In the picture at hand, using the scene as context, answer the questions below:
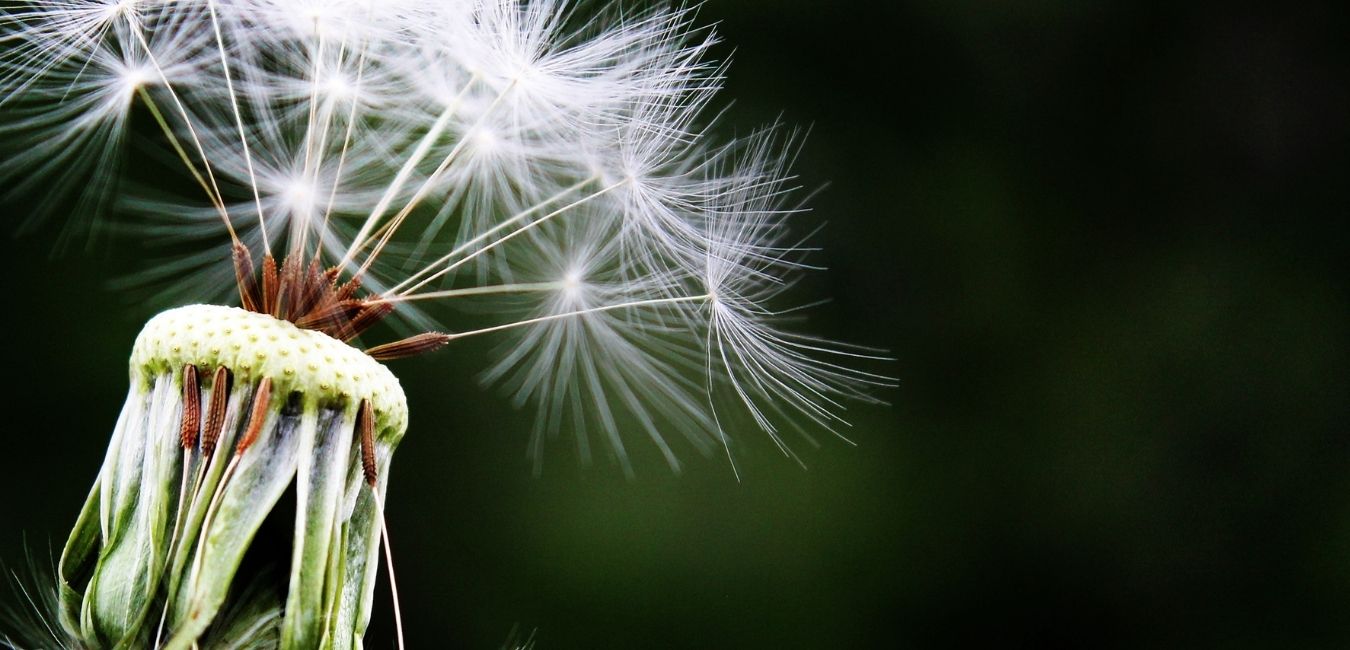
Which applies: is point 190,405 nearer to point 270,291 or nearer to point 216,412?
point 216,412

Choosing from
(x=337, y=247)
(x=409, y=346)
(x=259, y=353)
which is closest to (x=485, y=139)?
(x=337, y=247)

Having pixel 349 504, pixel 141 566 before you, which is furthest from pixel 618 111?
pixel 141 566

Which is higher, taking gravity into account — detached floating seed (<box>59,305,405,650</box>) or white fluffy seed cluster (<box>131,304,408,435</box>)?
white fluffy seed cluster (<box>131,304,408,435</box>)

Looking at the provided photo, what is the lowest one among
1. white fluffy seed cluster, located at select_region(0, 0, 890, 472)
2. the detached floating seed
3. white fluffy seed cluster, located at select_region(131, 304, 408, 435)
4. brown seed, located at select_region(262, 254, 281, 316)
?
the detached floating seed

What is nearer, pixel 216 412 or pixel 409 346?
pixel 216 412

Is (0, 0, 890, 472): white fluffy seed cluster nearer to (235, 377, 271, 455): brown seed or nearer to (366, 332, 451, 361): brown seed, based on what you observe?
(366, 332, 451, 361): brown seed

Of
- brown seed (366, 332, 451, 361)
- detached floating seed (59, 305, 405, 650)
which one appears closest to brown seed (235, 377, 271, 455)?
detached floating seed (59, 305, 405, 650)

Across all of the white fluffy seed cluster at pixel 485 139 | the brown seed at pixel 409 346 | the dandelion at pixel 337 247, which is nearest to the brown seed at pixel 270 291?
the dandelion at pixel 337 247
